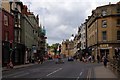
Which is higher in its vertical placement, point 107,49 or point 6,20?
point 6,20

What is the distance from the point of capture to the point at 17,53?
72.9 metres

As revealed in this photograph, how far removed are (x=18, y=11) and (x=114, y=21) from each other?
91.7ft

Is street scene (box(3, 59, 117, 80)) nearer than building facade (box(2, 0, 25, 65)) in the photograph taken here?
Yes

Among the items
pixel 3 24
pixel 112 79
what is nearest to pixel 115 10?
pixel 3 24

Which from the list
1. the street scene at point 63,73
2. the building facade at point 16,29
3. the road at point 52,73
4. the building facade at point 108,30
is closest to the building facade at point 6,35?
the building facade at point 16,29

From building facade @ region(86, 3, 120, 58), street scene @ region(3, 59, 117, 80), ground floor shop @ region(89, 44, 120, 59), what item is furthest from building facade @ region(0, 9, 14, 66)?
building facade @ region(86, 3, 120, 58)

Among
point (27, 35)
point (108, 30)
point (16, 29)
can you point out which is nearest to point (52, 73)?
point (16, 29)

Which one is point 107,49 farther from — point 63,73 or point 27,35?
point 63,73

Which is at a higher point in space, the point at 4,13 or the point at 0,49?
the point at 4,13

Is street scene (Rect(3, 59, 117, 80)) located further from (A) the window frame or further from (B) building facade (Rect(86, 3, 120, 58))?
(B) building facade (Rect(86, 3, 120, 58))

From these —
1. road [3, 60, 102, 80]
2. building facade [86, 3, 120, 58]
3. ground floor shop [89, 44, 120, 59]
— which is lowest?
road [3, 60, 102, 80]

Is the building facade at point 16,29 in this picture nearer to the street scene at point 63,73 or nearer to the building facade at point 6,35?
the building facade at point 6,35

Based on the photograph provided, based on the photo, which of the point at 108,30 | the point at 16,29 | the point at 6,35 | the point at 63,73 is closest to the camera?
the point at 63,73

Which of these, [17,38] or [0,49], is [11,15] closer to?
[17,38]
